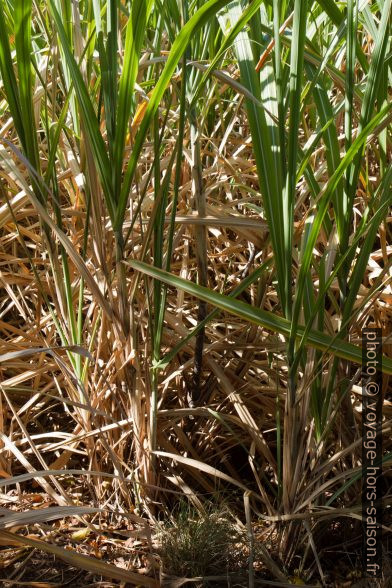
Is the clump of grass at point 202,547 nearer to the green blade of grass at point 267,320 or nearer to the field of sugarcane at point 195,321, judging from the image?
the field of sugarcane at point 195,321

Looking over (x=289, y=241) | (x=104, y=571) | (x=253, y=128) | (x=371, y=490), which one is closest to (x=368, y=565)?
(x=371, y=490)

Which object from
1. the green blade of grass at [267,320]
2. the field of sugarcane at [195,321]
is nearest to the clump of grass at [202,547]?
the field of sugarcane at [195,321]

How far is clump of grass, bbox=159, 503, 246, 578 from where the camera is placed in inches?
41.0

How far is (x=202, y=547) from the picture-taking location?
1045 millimetres

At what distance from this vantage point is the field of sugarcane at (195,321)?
0.93 meters

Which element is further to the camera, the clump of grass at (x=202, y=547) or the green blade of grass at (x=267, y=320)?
the clump of grass at (x=202, y=547)

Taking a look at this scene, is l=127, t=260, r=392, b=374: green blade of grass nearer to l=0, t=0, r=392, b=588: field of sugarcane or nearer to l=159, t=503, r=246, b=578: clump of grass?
l=0, t=0, r=392, b=588: field of sugarcane

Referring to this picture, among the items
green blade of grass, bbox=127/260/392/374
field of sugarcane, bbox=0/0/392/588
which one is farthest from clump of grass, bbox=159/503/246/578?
green blade of grass, bbox=127/260/392/374

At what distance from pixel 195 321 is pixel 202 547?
17.6 inches

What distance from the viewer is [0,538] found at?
2.87 feet

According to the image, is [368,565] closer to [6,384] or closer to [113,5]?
[6,384]

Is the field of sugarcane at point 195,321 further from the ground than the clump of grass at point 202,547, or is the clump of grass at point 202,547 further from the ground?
the field of sugarcane at point 195,321

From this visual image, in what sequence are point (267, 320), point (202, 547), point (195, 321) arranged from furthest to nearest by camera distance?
point (195, 321) → point (202, 547) → point (267, 320)

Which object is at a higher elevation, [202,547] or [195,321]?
[195,321]
